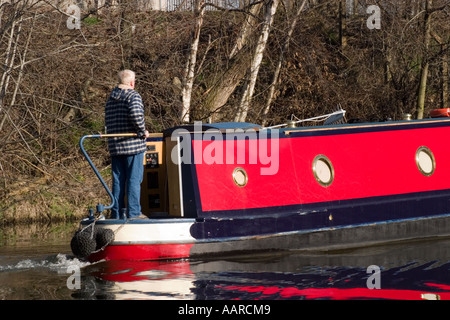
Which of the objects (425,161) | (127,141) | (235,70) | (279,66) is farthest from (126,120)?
(279,66)

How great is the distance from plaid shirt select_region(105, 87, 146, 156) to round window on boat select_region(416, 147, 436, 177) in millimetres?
3883

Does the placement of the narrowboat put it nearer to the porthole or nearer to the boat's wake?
the porthole

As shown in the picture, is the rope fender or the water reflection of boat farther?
the rope fender

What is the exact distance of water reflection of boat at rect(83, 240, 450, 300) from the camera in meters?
6.90

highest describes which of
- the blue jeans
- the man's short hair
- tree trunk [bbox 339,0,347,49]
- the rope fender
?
tree trunk [bbox 339,0,347,49]

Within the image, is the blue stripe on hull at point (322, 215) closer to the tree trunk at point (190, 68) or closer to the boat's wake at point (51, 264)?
the boat's wake at point (51, 264)

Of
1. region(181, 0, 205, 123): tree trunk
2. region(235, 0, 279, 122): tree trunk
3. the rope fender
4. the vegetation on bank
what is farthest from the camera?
region(235, 0, 279, 122): tree trunk

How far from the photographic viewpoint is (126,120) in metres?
8.66

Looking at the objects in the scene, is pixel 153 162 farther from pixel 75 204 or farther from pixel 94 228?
pixel 75 204

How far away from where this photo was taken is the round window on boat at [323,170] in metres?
9.78

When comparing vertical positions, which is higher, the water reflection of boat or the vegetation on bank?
the vegetation on bank

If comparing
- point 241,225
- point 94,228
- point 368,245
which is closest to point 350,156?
point 368,245

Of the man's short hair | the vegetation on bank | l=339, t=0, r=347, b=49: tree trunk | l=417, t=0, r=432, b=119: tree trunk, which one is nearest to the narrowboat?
the man's short hair

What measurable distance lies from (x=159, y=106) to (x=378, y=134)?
6139 millimetres
